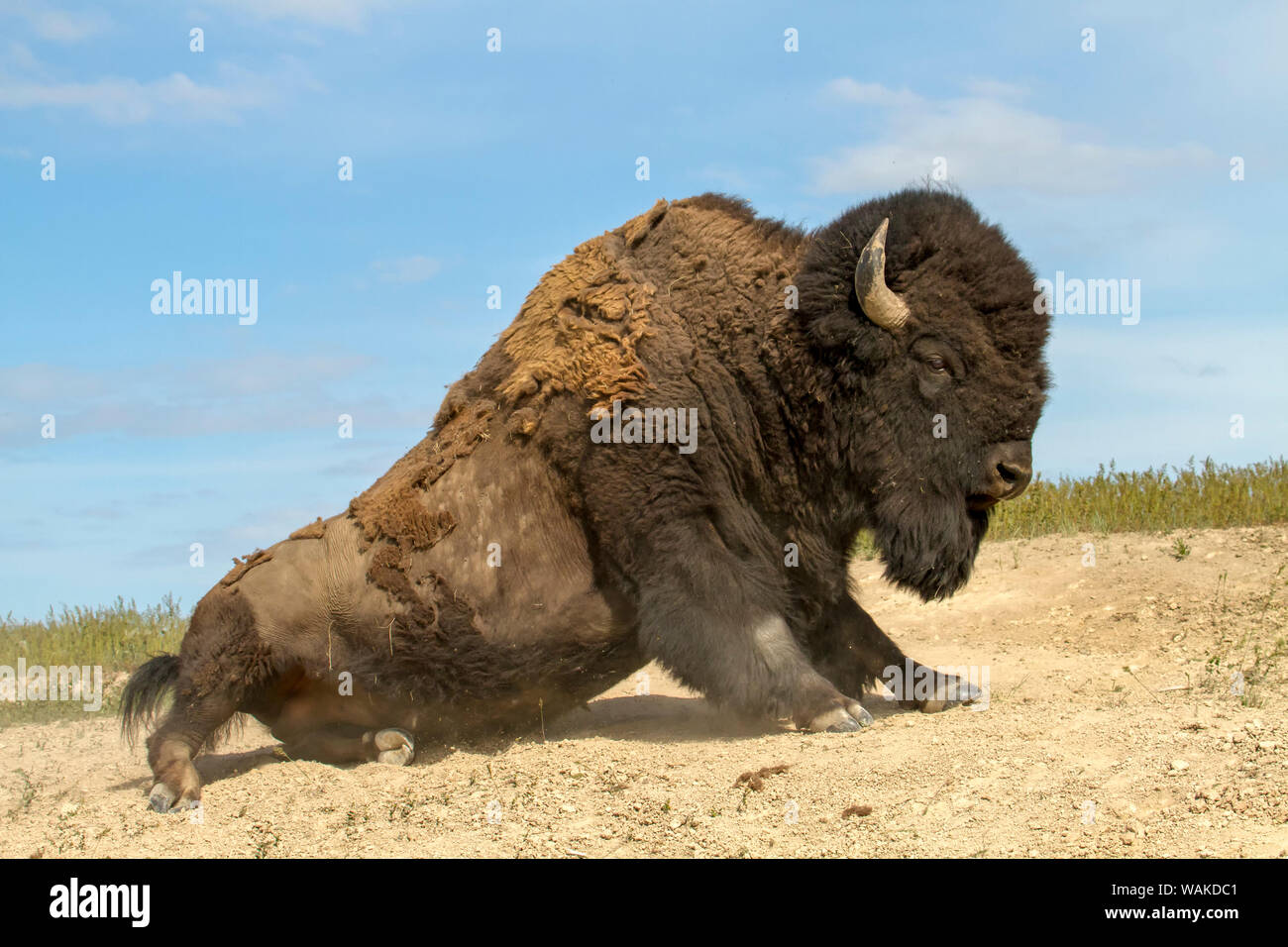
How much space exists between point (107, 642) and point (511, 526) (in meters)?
8.16

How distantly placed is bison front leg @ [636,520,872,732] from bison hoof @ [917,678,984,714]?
740mm

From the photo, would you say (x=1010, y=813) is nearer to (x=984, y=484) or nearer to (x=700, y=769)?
(x=700, y=769)

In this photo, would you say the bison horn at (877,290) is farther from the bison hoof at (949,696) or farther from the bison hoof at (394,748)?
the bison hoof at (394,748)

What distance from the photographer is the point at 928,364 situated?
18.5ft

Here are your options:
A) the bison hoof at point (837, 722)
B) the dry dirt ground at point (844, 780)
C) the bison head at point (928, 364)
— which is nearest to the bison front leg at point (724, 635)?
the bison hoof at point (837, 722)

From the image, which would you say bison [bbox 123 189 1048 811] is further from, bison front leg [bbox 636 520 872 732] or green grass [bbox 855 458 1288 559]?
green grass [bbox 855 458 1288 559]

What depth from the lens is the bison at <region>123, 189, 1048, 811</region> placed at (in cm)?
563

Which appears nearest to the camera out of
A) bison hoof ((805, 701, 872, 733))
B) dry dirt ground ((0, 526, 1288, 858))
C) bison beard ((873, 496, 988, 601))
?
dry dirt ground ((0, 526, 1288, 858))

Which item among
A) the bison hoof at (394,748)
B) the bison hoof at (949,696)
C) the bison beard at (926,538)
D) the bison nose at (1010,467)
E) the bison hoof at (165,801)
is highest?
the bison nose at (1010,467)

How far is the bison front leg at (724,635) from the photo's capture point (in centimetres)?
552

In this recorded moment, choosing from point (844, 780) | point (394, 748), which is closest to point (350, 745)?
point (394, 748)

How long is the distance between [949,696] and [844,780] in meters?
1.94

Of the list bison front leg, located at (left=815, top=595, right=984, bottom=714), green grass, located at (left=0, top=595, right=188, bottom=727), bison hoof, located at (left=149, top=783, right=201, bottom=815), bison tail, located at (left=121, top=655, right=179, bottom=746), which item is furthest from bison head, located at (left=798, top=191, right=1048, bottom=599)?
green grass, located at (left=0, top=595, right=188, bottom=727)

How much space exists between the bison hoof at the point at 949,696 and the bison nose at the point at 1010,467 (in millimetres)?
1244
